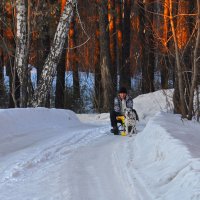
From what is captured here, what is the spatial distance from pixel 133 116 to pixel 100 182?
21.5ft

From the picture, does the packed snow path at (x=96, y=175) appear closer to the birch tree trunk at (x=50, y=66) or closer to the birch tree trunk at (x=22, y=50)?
the birch tree trunk at (x=50, y=66)

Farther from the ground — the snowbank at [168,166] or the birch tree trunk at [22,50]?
the birch tree trunk at [22,50]

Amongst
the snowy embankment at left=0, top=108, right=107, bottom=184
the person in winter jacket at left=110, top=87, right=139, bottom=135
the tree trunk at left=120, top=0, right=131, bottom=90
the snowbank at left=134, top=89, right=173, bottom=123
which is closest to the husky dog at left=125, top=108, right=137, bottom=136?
the person in winter jacket at left=110, top=87, right=139, bottom=135

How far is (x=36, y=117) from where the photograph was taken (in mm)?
12359

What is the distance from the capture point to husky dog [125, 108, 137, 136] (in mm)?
12961

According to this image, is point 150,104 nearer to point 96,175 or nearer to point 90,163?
point 90,163

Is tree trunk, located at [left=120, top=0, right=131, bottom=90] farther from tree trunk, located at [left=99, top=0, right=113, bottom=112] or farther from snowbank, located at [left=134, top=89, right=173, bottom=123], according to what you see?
tree trunk, located at [left=99, top=0, right=113, bottom=112]

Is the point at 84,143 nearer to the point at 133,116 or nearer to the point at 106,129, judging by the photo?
the point at 133,116

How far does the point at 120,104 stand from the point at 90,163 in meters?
5.73

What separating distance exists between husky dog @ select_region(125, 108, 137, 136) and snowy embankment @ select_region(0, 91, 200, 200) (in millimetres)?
656

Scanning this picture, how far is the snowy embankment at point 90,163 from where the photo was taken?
5.87 metres

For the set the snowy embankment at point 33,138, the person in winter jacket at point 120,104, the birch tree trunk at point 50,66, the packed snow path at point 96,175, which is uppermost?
the birch tree trunk at point 50,66

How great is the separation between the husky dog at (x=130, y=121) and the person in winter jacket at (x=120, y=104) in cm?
43

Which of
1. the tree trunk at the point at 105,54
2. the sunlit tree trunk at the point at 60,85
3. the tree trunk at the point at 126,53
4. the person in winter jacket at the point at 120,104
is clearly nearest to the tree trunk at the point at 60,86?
the sunlit tree trunk at the point at 60,85
